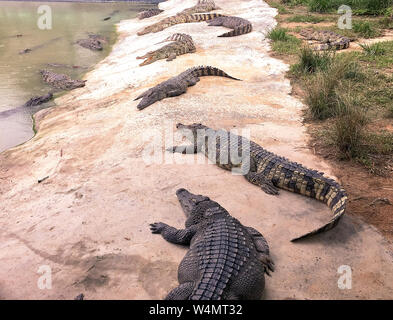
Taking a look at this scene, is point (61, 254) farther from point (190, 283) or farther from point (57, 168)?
point (57, 168)

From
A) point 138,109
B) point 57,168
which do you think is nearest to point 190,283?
point 57,168

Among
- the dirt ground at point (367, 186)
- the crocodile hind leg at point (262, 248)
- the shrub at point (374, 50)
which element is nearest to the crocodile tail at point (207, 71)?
the dirt ground at point (367, 186)

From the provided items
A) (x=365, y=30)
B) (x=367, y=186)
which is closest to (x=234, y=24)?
(x=365, y=30)

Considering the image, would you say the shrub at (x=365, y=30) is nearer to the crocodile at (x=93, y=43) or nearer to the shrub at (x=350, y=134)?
the shrub at (x=350, y=134)

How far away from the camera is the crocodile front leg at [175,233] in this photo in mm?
3346

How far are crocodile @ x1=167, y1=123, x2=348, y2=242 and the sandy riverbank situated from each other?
0.46 ft

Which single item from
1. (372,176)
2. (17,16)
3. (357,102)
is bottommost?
(372,176)

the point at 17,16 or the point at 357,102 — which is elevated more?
the point at 17,16

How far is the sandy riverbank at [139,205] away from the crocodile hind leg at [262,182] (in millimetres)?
117

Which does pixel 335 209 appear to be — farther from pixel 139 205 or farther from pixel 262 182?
pixel 139 205

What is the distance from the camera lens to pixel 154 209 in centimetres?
392

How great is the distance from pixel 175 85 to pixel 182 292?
5.45 metres

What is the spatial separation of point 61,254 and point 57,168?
6.98 ft

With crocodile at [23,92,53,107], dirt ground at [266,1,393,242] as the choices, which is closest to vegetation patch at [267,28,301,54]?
dirt ground at [266,1,393,242]
